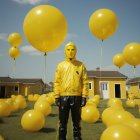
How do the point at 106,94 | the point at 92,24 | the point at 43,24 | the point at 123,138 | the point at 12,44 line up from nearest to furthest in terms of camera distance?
1. the point at 123,138
2. the point at 43,24
3. the point at 92,24
4. the point at 12,44
5. the point at 106,94

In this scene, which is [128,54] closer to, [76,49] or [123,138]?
[76,49]

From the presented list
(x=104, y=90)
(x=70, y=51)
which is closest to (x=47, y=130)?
(x=70, y=51)

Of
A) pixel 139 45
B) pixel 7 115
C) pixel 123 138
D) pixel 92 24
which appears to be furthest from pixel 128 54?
pixel 123 138

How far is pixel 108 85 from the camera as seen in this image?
37.1 metres

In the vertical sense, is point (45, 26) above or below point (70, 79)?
above

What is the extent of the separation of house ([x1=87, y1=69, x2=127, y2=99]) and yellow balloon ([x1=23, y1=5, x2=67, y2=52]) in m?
29.1

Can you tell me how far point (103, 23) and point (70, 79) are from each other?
5542 mm

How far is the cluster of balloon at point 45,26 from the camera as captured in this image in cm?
682

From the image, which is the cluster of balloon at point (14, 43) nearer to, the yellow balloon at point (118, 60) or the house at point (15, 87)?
the yellow balloon at point (118, 60)

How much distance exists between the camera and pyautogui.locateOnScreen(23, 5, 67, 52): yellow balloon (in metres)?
6.82

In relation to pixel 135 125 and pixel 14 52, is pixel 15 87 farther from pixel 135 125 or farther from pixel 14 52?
pixel 135 125

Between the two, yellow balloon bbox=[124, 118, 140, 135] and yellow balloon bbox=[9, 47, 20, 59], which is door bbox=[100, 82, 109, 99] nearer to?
yellow balloon bbox=[9, 47, 20, 59]

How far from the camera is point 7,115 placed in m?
12.3

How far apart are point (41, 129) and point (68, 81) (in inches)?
144
